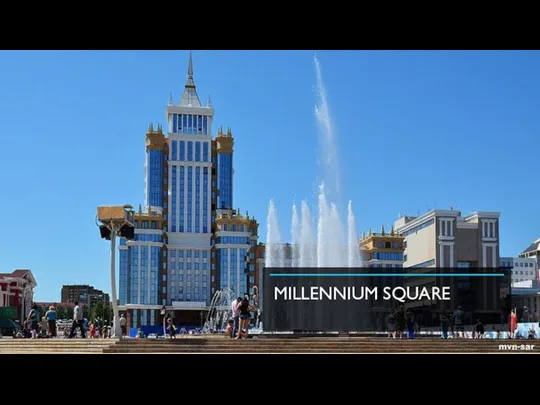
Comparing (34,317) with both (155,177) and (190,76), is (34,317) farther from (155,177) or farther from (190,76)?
(190,76)

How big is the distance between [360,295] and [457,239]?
78988mm

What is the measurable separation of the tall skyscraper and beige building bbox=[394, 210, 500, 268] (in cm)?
2092

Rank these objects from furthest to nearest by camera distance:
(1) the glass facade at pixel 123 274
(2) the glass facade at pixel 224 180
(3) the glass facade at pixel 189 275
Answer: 1. (2) the glass facade at pixel 224 180
2. (3) the glass facade at pixel 189 275
3. (1) the glass facade at pixel 123 274

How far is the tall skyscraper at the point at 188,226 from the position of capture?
92.1m

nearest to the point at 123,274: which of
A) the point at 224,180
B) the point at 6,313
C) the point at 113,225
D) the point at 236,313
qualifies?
the point at 224,180

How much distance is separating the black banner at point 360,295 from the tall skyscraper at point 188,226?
74659 millimetres

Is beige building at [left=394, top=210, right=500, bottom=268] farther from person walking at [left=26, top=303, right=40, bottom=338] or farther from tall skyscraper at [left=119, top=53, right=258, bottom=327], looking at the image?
person walking at [left=26, top=303, right=40, bottom=338]

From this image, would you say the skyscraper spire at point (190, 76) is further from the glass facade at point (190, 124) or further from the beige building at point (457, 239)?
the beige building at point (457, 239)

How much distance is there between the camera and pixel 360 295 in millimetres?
16922

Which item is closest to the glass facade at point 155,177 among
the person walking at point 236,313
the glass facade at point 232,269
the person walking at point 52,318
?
the glass facade at point 232,269

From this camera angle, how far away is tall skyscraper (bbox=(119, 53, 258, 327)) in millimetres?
92062
